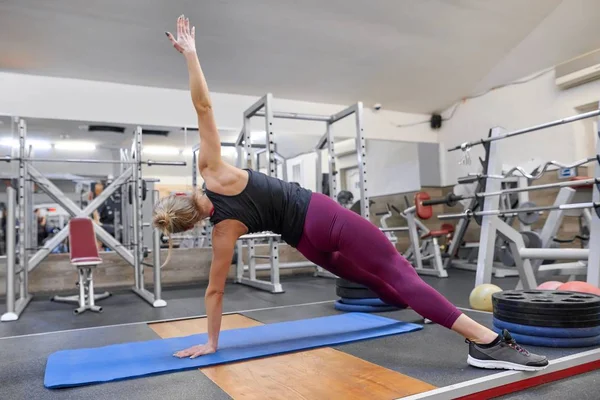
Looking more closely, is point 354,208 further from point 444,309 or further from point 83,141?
point 444,309

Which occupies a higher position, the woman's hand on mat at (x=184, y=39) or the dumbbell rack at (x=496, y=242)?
the woman's hand on mat at (x=184, y=39)

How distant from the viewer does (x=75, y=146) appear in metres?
6.02

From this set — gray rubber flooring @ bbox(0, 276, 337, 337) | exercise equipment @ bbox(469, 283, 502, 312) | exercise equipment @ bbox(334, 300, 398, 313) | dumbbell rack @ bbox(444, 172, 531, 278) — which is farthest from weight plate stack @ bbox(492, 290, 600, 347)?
dumbbell rack @ bbox(444, 172, 531, 278)

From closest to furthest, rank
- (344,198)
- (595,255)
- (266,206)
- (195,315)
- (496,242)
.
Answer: (266,206)
(595,255)
(195,315)
(496,242)
(344,198)

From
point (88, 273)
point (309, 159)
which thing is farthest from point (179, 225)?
point (309, 159)

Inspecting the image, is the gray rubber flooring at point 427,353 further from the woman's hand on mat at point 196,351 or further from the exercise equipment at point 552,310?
the woman's hand on mat at point 196,351

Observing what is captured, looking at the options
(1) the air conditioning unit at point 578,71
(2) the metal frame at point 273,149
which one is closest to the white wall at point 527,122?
(1) the air conditioning unit at point 578,71

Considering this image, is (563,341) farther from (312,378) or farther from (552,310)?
(312,378)

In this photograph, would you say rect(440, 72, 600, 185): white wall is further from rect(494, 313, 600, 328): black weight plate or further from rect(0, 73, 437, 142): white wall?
A: rect(494, 313, 600, 328): black weight plate

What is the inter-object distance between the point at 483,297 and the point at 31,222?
443 cm

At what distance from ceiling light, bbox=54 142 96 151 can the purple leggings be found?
4859mm

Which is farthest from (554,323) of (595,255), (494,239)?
(494,239)

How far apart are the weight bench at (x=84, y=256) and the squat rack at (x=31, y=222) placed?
0.38 meters

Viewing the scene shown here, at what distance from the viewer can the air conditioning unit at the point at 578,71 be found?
4.99m
